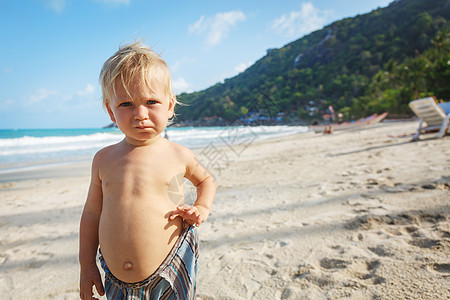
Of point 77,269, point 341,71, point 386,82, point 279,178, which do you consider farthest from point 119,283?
point 341,71

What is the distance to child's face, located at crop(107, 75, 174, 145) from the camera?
1007mm

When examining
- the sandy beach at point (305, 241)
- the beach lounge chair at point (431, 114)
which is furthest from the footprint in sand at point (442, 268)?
the beach lounge chair at point (431, 114)

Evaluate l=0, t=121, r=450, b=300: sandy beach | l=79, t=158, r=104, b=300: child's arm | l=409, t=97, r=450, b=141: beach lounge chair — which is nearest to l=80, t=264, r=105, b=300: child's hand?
l=79, t=158, r=104, b=300: child's arm

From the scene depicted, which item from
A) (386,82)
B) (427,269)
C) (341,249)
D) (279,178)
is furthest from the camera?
(386,82)

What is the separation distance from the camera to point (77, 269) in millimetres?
2002

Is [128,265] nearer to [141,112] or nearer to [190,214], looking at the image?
[190,214]

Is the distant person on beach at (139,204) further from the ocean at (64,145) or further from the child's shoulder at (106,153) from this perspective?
the ocean at (64,145)

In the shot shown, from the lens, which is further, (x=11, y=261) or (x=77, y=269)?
(x=11, y=261)

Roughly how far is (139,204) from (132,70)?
1.78 feet

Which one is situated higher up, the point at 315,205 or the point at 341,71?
the point at 341,71

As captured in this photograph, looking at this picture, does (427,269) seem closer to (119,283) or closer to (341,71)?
(119,283)

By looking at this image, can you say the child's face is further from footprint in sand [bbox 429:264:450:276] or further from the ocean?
the ocean

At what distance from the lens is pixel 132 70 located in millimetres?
1015

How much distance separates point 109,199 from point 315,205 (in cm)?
241
